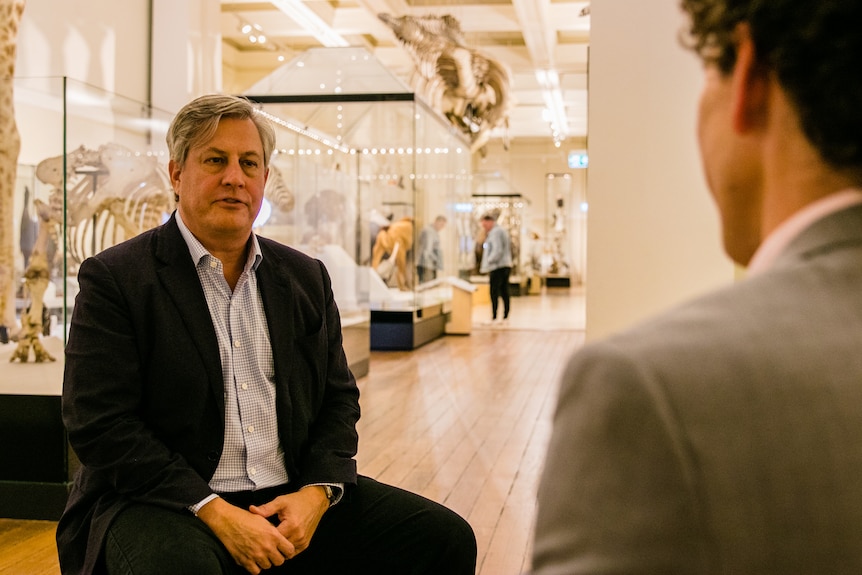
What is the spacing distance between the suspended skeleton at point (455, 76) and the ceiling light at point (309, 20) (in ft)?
3.58

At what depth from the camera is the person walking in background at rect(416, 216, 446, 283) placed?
12262 mm

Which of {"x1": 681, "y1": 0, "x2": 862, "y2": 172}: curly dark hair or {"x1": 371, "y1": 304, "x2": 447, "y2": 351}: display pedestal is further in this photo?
{"x1": 371, "y1": 304, "x2": 447, "y2": 351}: display pedestal

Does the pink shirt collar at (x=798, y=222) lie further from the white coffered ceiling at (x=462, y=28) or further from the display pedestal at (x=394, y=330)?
the white coffered ceiling at (x=462, y=28)

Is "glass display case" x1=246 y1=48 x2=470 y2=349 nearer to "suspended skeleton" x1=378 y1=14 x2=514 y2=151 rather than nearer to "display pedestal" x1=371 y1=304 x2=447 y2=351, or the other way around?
"display pedestal" x1=371 y1=304 x2=447 y2=351

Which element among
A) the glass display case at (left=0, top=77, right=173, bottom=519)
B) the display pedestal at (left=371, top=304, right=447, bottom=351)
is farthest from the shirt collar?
the display pedestal at (left=371, top=304, right=447, bottom=351)

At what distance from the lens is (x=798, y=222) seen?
67cm

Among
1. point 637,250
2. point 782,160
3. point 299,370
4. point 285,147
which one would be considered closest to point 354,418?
point 299,370

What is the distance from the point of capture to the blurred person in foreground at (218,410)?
192 centimetres

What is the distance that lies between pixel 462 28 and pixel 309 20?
2723mm

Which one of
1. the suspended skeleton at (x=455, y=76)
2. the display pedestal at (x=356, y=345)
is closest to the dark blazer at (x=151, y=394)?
the display pedestal at (x=356, y=345)

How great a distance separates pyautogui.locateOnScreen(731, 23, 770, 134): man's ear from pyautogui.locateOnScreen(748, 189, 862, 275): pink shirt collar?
77mm

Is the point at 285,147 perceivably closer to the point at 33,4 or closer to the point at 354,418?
the point at 33,4

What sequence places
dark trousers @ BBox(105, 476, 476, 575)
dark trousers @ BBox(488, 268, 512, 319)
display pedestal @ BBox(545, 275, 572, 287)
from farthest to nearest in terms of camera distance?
display pedestal @ BBox(545, 275, 572, 287)
dark trousers @ BBox(488, 268, 512, 319)
dark trousers @ BBox(105, 476, 476, 575)

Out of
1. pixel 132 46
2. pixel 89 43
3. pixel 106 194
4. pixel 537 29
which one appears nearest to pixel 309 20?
pixel 537 29
